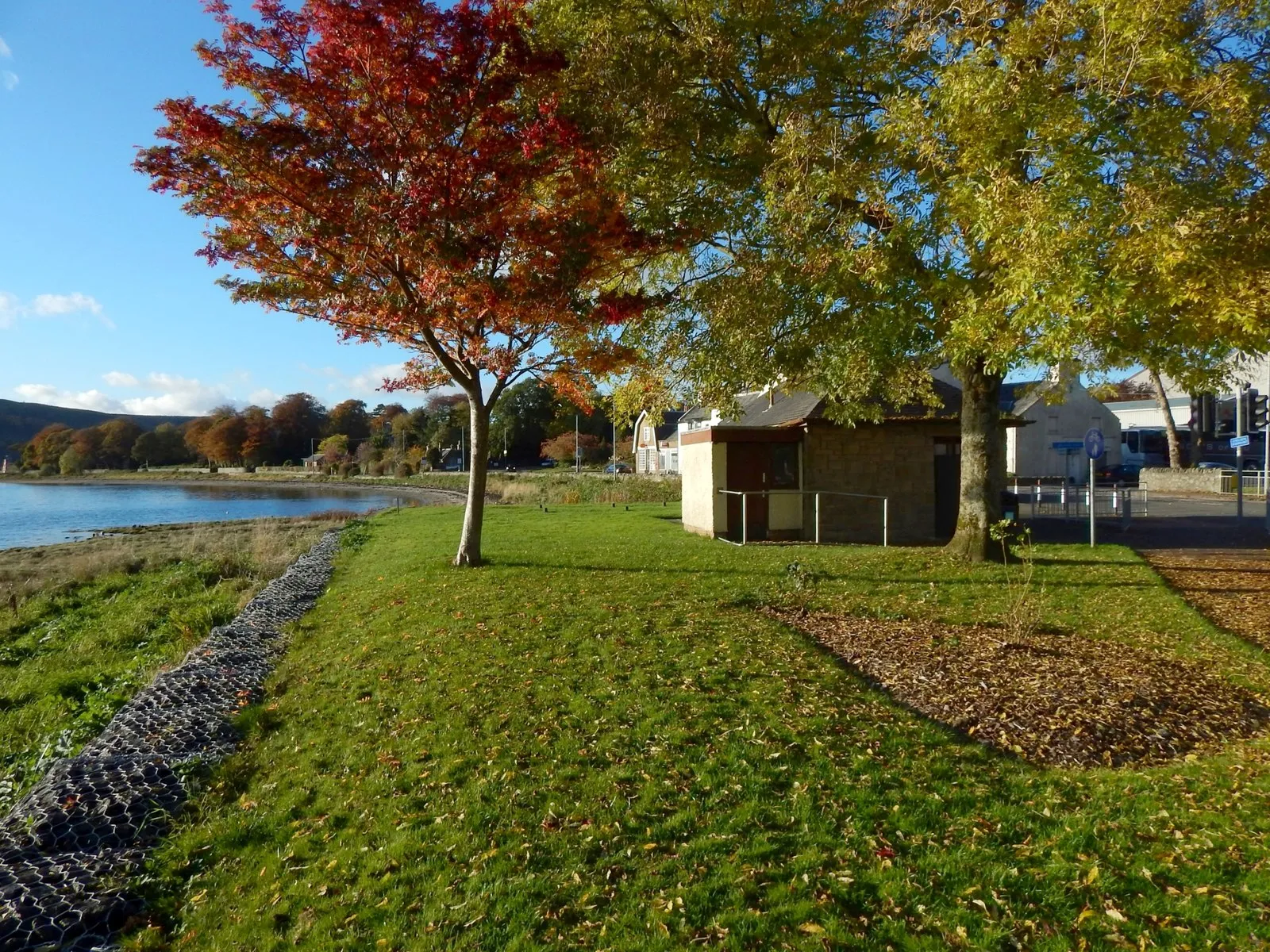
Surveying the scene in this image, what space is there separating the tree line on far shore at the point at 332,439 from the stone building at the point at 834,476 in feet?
187

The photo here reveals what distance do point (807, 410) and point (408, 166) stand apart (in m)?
9.68

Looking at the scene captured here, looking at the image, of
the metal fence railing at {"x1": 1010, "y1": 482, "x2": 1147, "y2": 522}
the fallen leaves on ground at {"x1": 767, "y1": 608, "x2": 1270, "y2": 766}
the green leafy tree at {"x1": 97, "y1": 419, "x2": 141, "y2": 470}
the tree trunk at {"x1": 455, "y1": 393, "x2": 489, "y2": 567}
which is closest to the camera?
the fallen leaves on ground at {"x1": 767, "y1": 608, "x2": 1270, "y2": 766}

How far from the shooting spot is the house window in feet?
56.4

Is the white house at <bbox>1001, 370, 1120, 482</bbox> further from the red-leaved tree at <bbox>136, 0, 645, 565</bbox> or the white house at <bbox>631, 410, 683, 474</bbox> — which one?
the red-leaved tree at <bbox>136, 0, 645, 565</bbox>

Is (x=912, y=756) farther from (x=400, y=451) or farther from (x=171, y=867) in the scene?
(x=400, y=451)

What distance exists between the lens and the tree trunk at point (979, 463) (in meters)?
12.0

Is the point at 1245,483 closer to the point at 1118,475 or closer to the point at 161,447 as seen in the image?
the point at 1118,475

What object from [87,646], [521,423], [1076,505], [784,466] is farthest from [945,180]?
[521,423]

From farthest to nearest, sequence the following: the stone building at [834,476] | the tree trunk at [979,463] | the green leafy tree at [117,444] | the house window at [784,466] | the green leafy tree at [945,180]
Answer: the green leafy tree at [117,444], the house window at [784,466], the stone building at [834,476], the tree trunk at [979,463], the green leafy tree at [945,180]

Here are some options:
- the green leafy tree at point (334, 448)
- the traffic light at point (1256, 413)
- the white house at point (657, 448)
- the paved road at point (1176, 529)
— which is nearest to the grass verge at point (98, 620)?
the paved road at point (1176, 529)

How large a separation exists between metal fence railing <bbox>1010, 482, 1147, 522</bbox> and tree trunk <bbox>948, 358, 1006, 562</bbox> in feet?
26.9

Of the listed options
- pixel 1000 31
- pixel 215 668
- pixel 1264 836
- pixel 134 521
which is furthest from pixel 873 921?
pixel 134 521

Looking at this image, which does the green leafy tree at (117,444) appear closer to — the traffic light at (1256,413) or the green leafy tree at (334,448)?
the green leafy tree at (334,448)

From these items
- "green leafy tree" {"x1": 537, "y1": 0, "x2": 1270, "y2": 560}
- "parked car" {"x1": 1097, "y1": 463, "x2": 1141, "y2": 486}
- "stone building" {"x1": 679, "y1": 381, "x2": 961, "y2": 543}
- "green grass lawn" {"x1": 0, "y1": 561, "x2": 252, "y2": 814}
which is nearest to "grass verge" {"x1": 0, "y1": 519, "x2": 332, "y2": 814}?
"green grass lawn" {"x1": 0, "y1": 561, "x2": 252, "y2": 814}
